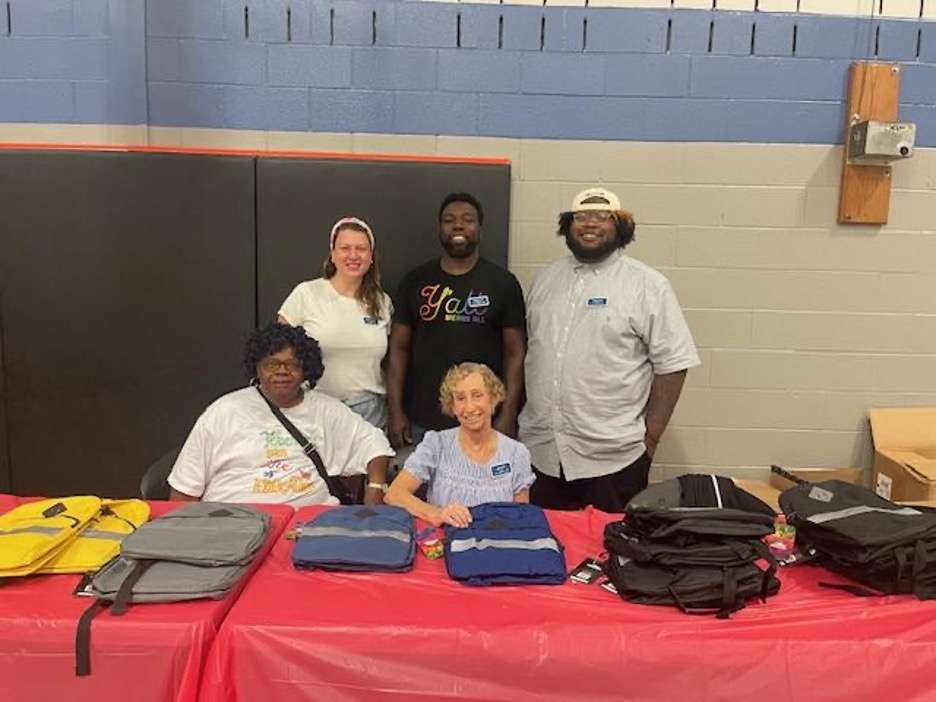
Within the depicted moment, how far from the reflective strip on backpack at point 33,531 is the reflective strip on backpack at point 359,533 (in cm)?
53

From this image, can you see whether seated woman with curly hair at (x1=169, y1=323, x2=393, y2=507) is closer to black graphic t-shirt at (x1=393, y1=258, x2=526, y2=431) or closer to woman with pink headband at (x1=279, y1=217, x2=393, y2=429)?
woman with pink headband at (x1=279, y1=217, x2=393, y2=429)

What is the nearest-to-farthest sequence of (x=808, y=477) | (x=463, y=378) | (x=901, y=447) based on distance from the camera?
1. (x=463, y=378)
2. (x=901, y=447)
3. (x=808, y=477)

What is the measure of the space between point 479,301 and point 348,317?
1.52ft

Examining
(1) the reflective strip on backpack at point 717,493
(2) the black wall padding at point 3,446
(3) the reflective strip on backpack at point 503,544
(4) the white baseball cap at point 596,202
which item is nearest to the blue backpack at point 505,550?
(3) the reflective strip on backpack at point 503,544

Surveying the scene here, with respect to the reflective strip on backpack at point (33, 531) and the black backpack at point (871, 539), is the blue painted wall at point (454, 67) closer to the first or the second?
the black backpack at point (871, 539)

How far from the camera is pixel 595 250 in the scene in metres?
2.70

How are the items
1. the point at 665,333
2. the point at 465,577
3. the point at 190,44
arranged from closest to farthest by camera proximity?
the point at 465,577 → the point at 665,333 → the point at 190,44

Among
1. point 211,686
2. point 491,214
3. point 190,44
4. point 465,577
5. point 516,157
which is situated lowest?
point 211,686

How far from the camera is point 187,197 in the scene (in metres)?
3.04

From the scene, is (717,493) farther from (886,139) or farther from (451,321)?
(886,139)

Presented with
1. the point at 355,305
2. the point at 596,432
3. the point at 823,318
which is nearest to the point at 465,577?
the point at 596,432

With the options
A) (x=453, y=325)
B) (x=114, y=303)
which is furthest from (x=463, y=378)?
(x=114, y=303)

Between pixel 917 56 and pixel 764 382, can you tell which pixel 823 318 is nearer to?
pixel 764 382

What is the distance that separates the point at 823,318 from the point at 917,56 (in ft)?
3.75
